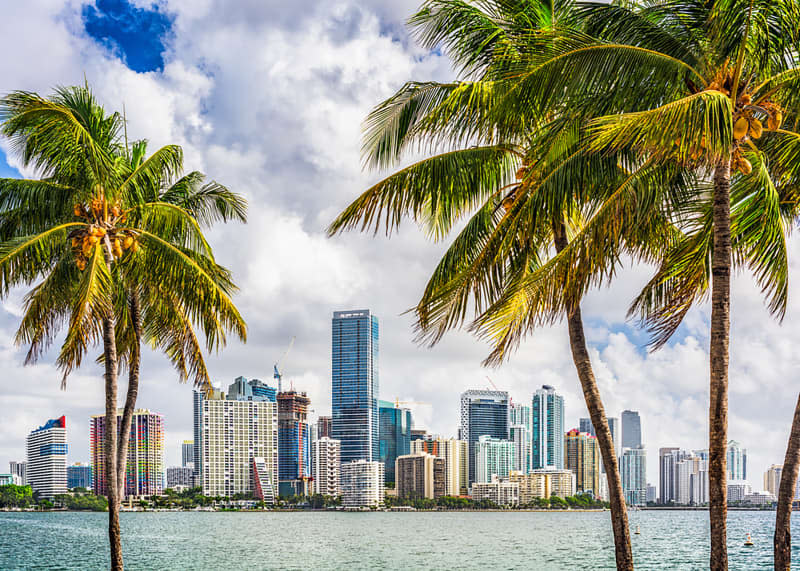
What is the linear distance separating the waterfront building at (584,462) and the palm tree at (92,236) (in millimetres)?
169689

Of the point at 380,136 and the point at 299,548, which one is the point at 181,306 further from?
the point at 299,548

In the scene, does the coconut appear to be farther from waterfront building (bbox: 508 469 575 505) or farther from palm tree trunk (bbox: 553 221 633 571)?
waterfront building (bbox: 508 469 575 505)

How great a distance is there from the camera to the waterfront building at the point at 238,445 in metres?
177

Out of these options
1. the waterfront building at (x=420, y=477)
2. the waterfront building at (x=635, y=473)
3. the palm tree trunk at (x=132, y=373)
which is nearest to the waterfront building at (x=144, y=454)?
the waterfront building at (x=420, y=477)

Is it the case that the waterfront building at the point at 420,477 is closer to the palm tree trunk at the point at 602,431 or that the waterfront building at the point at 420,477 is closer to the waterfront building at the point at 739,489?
the waterfront building at the point at 739,489

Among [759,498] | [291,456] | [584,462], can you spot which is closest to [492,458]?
[584,462]

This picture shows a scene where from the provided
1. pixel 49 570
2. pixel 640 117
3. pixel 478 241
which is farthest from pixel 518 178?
pixel 49 570

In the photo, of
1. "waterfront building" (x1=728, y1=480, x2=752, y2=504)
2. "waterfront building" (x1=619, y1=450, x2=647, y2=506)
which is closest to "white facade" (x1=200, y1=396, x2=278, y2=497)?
"waterfront building" (x1=619, y1=450, x2=647, y2=506)

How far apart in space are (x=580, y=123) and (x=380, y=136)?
97.7 inches

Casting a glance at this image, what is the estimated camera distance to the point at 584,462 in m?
184

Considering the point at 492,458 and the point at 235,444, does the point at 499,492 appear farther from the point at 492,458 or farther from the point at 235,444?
the point at 235,444

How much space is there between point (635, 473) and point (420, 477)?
45.8 m

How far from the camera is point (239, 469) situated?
179 metres

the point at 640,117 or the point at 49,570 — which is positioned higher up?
the point at 640,117
